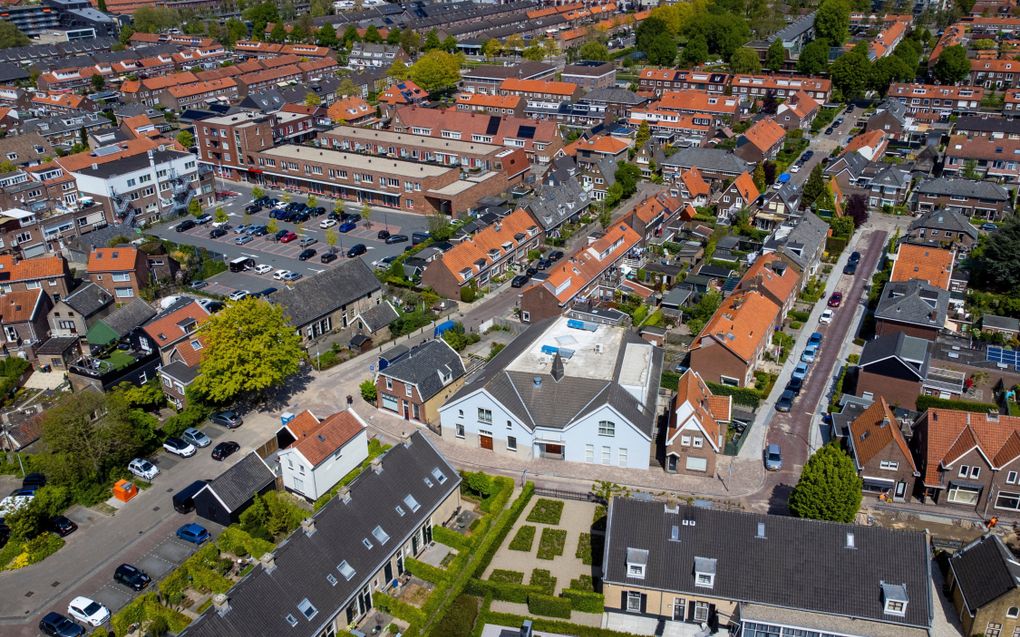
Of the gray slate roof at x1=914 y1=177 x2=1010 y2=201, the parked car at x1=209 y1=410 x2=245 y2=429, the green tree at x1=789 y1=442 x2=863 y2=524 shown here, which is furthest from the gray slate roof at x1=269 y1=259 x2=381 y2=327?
the gray slate roof at x1=914 y1=177 x2=1010 y2=201

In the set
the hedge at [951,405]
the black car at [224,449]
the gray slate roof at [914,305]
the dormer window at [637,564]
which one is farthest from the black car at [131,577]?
the gray slate roof at [914,305]

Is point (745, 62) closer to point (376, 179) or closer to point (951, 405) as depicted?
point (376, 179)

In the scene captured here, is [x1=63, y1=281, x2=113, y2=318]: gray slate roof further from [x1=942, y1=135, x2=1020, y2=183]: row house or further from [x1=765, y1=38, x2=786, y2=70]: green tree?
[x1=765, y1=38, x2=786, y2=70]: green tree

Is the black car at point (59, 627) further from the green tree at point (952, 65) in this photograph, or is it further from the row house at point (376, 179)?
the green tree at point (952, 65)

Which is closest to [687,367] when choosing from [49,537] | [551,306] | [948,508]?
[551,306]

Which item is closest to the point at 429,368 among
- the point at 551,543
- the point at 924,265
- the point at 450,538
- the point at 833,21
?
the point at 450,538

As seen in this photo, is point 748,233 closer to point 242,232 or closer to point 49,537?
Answer: point 242,232
